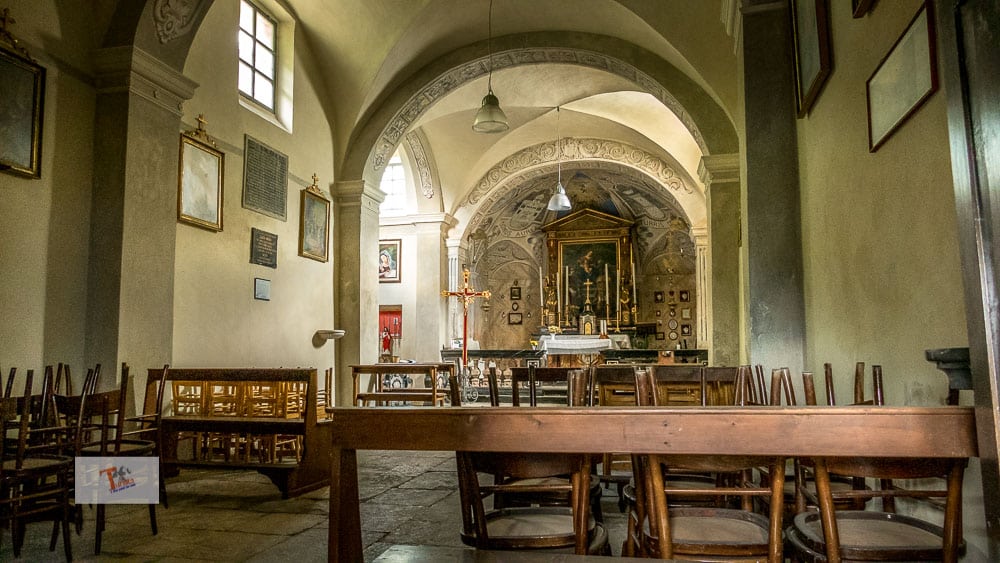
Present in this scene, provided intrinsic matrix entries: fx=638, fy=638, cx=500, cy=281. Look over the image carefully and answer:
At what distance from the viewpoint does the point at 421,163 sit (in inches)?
496

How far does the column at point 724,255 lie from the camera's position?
288 inches

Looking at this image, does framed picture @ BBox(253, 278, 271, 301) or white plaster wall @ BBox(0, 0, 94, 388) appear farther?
framed picture @ BBox(253, 278, 271, 301)

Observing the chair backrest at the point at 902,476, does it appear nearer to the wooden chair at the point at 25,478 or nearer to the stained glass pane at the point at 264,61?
the wooden chair at the point at 25,478

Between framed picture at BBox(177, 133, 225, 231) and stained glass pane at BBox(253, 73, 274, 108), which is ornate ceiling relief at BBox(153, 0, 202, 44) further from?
stained glass pane at BBox(253, 73, 274, 108)

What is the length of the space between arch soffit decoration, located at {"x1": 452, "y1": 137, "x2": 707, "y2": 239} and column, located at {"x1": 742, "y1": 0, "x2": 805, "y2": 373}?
811cm

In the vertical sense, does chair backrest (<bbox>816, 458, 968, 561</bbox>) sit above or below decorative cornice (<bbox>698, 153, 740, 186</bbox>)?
below

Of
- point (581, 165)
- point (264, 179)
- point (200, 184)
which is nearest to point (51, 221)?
point (200, 184)

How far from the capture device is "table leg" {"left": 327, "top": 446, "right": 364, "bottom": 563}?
194cm

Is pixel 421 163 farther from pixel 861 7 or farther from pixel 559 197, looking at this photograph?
pixel 861 7

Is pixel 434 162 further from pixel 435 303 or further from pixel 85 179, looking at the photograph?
pixel 85 179

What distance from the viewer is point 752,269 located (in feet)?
14.7

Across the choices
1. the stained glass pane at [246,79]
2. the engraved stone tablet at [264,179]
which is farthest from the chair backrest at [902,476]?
the stained glass pane at [246,79]

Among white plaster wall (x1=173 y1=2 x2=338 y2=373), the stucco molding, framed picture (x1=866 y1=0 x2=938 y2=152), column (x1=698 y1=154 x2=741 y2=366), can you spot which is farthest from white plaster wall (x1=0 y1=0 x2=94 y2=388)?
the stucco molding

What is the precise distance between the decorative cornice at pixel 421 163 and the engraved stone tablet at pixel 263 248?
17.2ft
